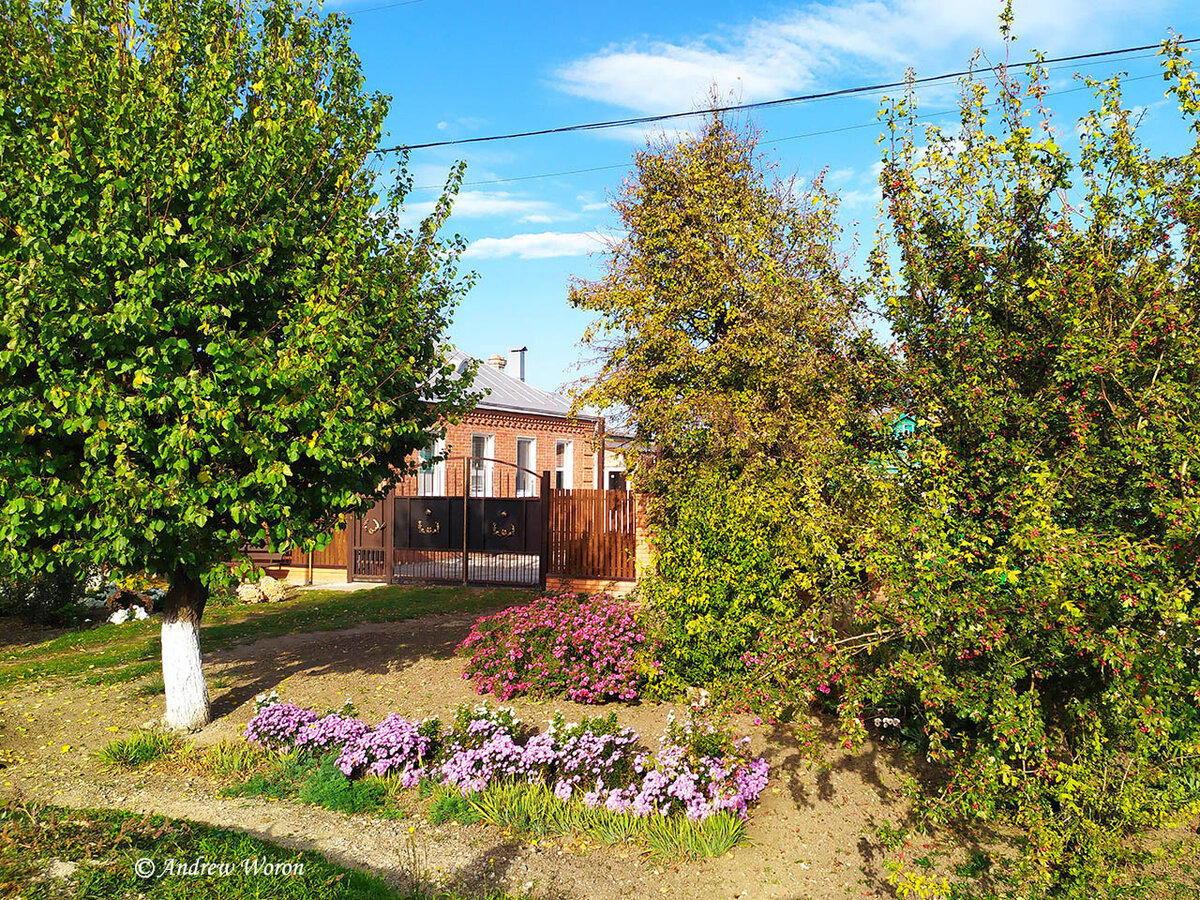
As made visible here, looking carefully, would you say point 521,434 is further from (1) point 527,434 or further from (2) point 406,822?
(2) point 406,822

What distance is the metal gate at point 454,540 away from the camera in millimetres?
15953

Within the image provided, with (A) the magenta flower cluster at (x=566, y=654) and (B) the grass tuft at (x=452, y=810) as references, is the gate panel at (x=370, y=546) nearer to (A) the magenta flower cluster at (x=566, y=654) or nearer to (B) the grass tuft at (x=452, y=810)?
(A) the magenta flower cluster at (x=566, y=654)

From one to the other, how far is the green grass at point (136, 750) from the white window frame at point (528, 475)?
17.3m

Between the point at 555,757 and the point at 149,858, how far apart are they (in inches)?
98.9

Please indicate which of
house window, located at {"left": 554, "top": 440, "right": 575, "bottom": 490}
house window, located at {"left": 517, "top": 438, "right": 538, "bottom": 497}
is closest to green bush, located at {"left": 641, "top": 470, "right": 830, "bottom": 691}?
house window, located at {"left": 517, "top": 438, "right": 538, "bottom": 497}

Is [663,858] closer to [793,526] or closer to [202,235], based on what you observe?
[793,526]

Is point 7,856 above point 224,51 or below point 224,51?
below

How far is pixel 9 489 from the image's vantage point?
5.68m

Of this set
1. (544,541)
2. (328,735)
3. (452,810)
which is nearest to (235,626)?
(544,541)

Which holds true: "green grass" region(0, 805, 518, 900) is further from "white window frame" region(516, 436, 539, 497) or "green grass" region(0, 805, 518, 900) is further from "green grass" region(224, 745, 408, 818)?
"white window frame" region(516, 436, 539, 497)

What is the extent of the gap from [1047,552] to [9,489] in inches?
247

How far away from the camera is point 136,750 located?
691 centimetres

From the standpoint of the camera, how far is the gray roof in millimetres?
23891

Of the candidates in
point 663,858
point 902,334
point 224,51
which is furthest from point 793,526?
point 224,51
